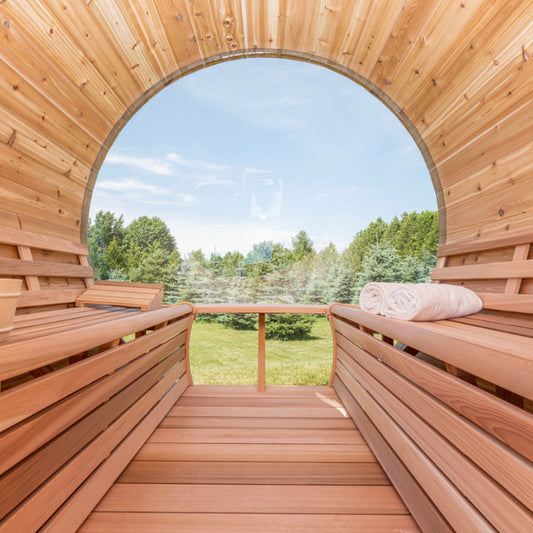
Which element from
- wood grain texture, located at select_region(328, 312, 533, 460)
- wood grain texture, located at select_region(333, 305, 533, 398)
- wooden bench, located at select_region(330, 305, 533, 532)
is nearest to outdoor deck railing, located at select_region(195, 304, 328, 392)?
wooden bench, located at select_region(330, 305, 533, 532)

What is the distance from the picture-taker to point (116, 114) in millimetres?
2029

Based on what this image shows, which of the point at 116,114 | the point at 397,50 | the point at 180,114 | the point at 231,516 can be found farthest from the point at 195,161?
the point at 231,516

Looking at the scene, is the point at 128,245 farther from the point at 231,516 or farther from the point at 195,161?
the point at 231,516

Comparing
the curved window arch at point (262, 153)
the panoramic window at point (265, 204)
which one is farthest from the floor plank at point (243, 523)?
the curved window arch at point (262, 153)

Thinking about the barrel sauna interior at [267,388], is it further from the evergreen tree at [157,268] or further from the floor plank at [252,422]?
the evergreen tree at [157,268]

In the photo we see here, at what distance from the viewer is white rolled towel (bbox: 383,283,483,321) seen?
1284 millimetres

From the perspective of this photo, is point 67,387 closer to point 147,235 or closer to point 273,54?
point 273,54

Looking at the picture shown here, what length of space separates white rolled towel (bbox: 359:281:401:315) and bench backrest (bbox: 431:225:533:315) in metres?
0.46

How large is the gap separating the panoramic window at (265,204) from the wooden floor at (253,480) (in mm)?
4083

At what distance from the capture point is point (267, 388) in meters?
2.16

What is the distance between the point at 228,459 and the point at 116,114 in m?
2.23

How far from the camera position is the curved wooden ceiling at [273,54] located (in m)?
1.36

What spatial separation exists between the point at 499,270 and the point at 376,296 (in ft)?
1.89

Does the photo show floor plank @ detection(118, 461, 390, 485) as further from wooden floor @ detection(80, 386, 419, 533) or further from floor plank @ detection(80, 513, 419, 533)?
floor plank @ detection(80, 513, 419, 533)
